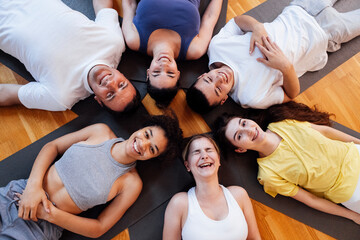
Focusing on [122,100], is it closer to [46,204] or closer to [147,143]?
[147,143]

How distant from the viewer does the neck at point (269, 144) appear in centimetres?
161

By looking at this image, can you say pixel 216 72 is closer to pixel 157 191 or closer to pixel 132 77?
pixel 132 77

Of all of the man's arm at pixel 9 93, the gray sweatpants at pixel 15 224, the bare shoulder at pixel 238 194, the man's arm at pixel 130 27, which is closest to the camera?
the gray sweatpants at pixel 15 224

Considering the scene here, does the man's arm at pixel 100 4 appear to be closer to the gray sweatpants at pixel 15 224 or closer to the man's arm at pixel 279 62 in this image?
the man's arm at pixel 279 62

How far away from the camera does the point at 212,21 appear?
73.4 inches

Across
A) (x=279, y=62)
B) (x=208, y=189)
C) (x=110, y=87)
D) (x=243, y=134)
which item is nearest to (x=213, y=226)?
(x=208, y=189)

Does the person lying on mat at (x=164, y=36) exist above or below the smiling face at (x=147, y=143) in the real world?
above

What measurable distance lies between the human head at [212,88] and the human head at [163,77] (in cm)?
17

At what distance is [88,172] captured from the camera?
1430mm

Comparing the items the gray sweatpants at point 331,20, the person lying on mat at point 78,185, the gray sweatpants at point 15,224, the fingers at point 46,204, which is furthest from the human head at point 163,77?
the gray sweatpants at point 331,20

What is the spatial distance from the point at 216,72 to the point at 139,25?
68cm

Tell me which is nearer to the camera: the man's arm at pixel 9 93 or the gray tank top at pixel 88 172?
the gray tank top at pixel 88 172

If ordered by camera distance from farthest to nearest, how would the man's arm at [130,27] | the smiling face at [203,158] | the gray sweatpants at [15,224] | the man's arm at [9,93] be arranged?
the man's arm at [130,27] → the man's arm at [9,93] → the smiling face at [203,158] → the gray sweatpants at [15,224]

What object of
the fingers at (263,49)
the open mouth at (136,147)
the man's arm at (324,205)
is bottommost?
the man's arm at (324,205)
